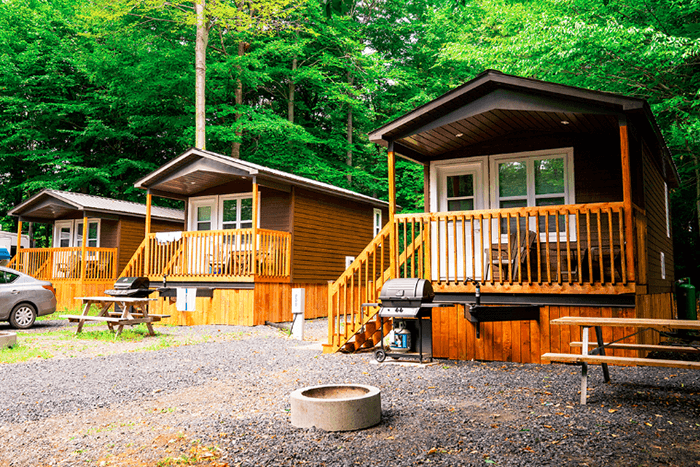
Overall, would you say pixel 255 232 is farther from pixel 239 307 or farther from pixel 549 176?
pixel 549 176

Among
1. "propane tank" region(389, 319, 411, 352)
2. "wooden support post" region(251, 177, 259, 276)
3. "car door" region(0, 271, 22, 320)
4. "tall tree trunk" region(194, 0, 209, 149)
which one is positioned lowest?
"propane tank" region(389, 319, 411, 352)

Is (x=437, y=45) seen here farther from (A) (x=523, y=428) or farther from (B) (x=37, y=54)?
(A) (x=523, y=428)

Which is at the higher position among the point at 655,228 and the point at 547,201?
the point at 547,201

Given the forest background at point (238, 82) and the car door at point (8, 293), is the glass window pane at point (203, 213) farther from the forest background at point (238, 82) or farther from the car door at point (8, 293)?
the car door at point (8, 293)

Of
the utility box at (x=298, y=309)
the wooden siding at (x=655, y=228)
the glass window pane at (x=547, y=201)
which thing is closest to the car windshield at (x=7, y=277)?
the utility box at (x=298, y=309)

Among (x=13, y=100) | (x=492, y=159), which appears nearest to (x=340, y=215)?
(x=492, y=159)

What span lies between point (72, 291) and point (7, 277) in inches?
269

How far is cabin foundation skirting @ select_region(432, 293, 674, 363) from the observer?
23.8 ft

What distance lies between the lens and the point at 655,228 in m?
10.2

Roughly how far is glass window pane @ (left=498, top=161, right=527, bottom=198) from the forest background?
841 cm

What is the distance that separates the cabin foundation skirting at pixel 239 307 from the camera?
43.6ft

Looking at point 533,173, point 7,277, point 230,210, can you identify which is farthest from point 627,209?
point 7,277

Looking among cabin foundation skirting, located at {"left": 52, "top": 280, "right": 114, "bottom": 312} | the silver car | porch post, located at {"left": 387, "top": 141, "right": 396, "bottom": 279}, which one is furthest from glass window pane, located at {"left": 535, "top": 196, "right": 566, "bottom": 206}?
cabin foundation skirting, located at {"left": 52, "top": 280, "right": 114, "bottom": 312}

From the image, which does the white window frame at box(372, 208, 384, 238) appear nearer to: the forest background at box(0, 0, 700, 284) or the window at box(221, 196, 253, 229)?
the forest background at box(0, 0, 700, 284)
